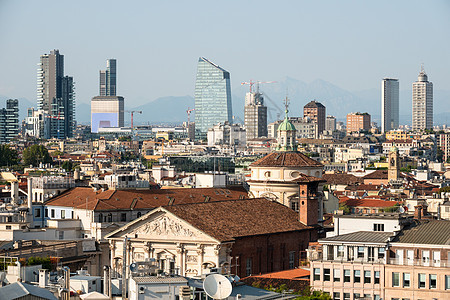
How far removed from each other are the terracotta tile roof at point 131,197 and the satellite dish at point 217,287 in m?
35.1

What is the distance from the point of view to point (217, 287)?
3709 cm

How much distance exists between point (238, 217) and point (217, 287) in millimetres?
25869

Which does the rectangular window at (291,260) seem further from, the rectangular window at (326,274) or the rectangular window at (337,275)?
the rectangular window at (337,275)

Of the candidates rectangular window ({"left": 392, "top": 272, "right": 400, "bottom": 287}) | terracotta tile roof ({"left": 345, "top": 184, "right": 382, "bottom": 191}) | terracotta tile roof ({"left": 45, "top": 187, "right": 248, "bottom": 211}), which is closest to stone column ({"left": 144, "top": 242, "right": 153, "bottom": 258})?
terracotta tile roof ({"left": 45, "top": 187, "right": 248, "bottom": 211})

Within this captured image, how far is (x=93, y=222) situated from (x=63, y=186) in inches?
585

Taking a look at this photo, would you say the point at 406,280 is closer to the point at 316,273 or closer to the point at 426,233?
the point at 316,273

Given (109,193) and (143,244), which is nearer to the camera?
(143,244)

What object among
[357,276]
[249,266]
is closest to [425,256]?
[357,276]

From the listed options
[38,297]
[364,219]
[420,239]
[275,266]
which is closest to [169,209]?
[275,266]

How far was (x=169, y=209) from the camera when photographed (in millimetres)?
59844

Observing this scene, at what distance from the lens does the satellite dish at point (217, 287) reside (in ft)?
121

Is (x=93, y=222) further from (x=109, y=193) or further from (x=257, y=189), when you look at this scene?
(x=257, y=189)

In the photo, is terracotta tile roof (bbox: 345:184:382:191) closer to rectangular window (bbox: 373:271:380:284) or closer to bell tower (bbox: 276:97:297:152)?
bell tower (bbox: 276:97:297:152)

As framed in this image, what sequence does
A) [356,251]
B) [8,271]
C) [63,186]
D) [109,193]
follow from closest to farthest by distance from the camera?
[8,271] → [356,251] → [109,193] → [63,186]
